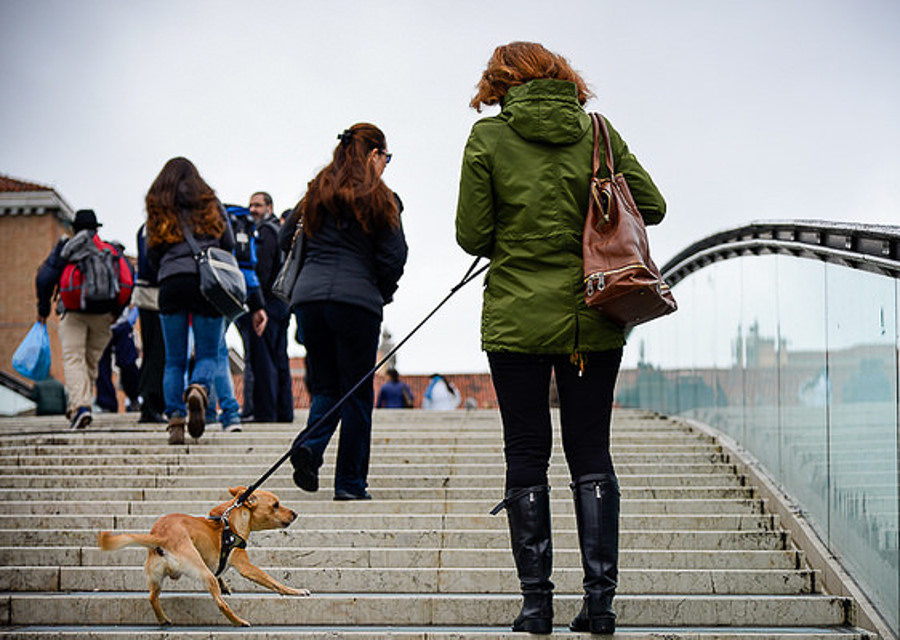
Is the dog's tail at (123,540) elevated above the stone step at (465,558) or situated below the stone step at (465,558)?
above

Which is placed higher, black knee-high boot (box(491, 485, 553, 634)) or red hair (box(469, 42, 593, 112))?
red hair (box(469, 42, 593, 112))

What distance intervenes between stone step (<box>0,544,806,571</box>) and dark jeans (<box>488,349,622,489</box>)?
1.51 metres

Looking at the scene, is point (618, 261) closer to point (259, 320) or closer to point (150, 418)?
point (259, 320)

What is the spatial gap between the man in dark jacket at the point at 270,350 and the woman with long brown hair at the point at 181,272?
2.25 meters

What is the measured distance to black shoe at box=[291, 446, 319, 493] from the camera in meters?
6.83

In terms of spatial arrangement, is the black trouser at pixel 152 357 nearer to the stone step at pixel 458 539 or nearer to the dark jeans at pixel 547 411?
the stone step at pixel 458 539

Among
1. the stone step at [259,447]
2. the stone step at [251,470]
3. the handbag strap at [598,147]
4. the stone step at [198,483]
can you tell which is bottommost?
the stone step at [198,483]

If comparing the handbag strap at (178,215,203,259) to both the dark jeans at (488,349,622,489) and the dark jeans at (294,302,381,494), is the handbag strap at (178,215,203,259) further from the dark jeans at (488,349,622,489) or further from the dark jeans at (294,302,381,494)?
the dark jeans at (488,349,622,489)

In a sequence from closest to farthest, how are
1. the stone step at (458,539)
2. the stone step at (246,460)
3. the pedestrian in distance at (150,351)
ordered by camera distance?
1. the stone step at (458,539)
2. the stone step at (246,460)
3. the pedestrian in distance at (150,351)

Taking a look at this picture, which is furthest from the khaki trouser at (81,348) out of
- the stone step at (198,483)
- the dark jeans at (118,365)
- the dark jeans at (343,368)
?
the dark jeans at (118,365)

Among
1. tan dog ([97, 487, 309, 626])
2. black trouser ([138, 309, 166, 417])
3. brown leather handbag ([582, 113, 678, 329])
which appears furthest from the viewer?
black trouser ([138, 309, 166, 417])

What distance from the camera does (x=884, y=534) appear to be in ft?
17.0

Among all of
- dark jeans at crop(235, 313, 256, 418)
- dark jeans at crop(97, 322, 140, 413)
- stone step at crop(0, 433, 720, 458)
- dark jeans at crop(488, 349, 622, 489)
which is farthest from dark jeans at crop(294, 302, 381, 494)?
dark jeans at crop(97, 322, 140, 413)

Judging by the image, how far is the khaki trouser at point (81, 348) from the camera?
1009cm
